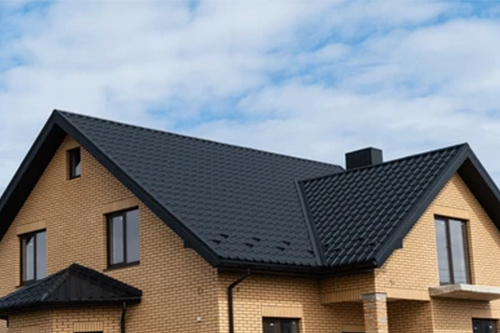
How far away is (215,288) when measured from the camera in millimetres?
16312

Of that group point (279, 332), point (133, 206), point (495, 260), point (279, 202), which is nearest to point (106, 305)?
point (133, 206)

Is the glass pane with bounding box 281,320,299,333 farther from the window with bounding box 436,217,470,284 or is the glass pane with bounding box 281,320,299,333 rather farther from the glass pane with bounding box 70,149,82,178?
the glass pane with bounding box 70,149,82,178

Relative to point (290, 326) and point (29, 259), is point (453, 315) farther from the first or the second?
point (29, 259)

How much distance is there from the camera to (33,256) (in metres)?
21.1

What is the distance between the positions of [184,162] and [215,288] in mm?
4722

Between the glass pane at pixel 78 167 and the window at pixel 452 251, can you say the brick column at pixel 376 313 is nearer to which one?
Result: the window at pixel 452 251

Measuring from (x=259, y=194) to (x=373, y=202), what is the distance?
2.65 metres

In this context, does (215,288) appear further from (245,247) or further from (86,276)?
(86,276)

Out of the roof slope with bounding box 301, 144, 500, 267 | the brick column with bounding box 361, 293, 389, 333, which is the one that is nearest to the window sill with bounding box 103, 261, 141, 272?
the roof slope with bounding box 301, 144, 500, 267

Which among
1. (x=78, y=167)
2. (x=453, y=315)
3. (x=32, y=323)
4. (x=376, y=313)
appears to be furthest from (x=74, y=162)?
(x=453, y=315)

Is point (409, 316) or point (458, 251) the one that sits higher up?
point (458, 251)

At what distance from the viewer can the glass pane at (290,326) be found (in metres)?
17.5

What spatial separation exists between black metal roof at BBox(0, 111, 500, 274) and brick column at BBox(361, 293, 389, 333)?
Answer: 72cm

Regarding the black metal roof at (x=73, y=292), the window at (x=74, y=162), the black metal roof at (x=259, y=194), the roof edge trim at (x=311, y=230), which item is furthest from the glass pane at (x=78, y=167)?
the roof edge trim at (x=311, y=230)
